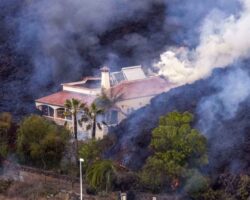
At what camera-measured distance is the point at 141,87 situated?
30172 millimetres

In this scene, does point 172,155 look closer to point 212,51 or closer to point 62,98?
point 212,51

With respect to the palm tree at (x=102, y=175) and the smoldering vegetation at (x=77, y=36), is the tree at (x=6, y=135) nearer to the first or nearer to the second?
the palm tree at (x=102, y=175)

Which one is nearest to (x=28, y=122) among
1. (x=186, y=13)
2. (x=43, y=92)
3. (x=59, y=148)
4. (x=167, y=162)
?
(x=59, y=148)

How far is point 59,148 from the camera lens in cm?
2475

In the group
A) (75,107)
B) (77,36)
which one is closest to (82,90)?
(75,107)

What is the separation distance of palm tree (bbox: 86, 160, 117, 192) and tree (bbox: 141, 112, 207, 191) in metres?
0.83

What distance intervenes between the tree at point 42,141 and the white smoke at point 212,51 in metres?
6.34

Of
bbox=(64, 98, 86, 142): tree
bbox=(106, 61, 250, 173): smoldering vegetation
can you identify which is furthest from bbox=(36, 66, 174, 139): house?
bbox=(64, 98, 86, 142): tree

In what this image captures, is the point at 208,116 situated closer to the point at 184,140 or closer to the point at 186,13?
the point at 184,140

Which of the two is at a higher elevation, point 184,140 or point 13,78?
point 13,78

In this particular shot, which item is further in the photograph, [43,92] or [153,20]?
[153,20]

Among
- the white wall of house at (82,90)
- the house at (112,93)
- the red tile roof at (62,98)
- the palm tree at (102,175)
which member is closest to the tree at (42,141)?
the palm tree at (102,175)

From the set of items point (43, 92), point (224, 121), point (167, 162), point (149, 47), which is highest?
point (149, 47)

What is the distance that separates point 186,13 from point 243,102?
1070cm
